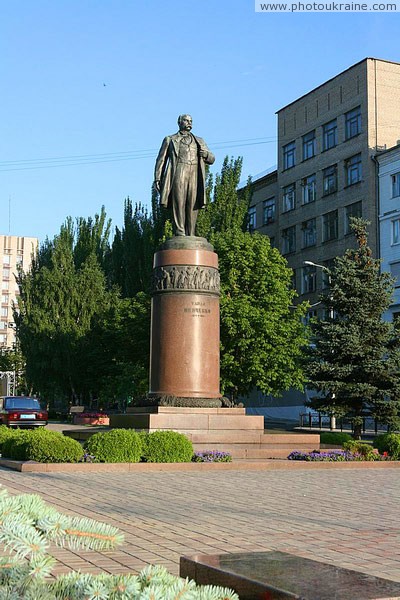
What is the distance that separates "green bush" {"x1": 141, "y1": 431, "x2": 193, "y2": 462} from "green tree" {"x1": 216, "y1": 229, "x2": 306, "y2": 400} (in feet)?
73.0

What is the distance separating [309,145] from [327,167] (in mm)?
3256

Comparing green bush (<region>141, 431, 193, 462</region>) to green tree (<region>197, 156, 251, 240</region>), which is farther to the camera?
green tree (<region>197, 156, 251, 240</region>)

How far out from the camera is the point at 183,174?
21594 millimetres

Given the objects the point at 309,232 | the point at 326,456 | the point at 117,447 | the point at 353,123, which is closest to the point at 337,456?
the point at 326,456

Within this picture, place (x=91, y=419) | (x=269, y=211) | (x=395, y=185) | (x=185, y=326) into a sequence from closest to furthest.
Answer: (x=185, y=326), (x=91, y=419), (x=395, y=185), (x=269, y=211)

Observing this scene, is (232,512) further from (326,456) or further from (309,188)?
(309,188)

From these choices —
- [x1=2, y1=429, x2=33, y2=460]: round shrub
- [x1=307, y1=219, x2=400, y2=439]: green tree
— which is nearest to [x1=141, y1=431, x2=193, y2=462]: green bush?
[x1=2, y1=429, x2=33, y2=460]: round shrub

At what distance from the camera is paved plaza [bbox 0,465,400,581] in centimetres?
712

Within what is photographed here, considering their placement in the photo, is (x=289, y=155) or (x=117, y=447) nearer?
(x=117, y=447)

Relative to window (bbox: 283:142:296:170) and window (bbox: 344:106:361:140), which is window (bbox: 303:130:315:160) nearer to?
window (bbox: 283:142:296:170)

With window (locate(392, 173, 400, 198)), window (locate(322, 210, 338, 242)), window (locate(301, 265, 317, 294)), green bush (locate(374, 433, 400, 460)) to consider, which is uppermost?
window (locate(392, 173, 400, 198))

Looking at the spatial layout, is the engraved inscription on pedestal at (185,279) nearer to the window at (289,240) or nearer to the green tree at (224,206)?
the green tree at (224,206)

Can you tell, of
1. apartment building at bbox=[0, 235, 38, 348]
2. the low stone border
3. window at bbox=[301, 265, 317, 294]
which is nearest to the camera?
the low stone border

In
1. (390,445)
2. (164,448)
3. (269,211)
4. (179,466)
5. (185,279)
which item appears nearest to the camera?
(179,466)
